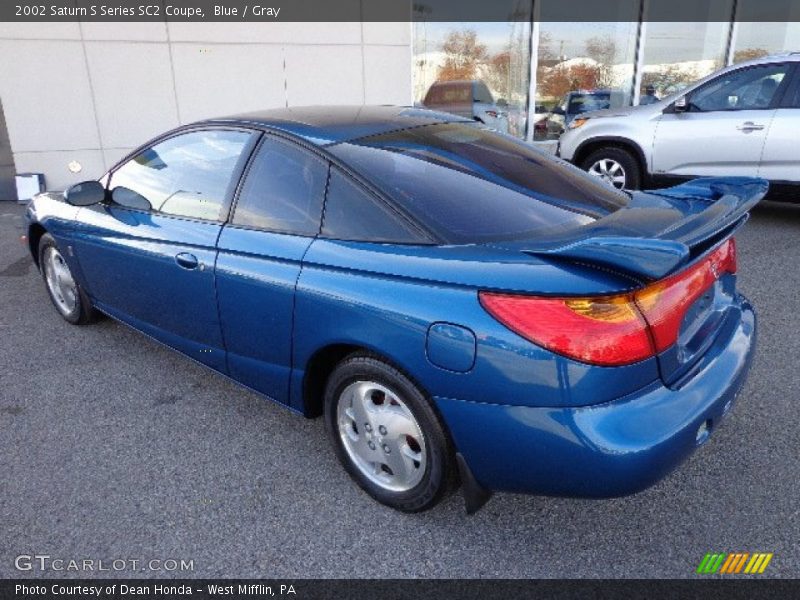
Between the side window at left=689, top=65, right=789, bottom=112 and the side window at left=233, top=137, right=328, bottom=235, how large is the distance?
5.65 metres

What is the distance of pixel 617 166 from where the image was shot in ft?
23.4

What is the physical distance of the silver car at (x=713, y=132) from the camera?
6.09 m

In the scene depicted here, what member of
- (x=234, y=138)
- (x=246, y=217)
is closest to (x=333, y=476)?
(x=246, y=217)

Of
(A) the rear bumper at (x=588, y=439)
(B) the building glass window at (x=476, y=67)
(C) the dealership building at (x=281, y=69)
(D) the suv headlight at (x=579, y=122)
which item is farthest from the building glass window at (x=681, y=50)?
(A) the rear bumper at (x=588, y=439)

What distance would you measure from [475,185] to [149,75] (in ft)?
25.8

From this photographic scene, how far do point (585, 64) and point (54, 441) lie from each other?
11555 mm

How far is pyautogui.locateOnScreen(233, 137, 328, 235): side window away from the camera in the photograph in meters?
2.46

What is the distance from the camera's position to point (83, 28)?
8.17 metres

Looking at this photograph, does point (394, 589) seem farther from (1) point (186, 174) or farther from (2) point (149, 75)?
(2) point (149, 75)

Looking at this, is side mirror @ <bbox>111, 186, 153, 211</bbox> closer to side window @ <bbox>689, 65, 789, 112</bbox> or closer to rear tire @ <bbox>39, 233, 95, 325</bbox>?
rear tire @ <bbox>39, 233, 95, 325</bbox>

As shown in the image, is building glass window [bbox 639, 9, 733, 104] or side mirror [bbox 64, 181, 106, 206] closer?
side mirror [bbox 64, 181, 106, 206]

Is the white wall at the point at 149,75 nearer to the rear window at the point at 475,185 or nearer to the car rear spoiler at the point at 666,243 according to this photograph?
the rear window at the point at 475,185

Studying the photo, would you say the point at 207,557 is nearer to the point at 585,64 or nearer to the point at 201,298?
the point at 201,298
